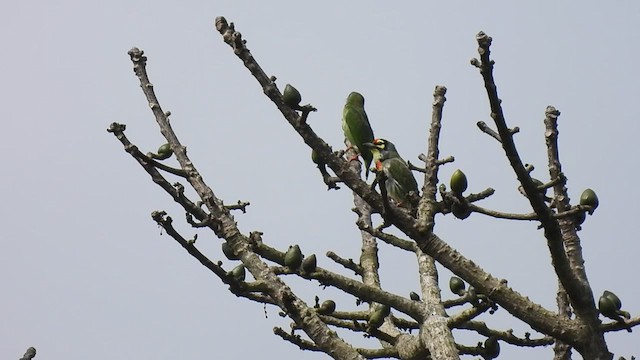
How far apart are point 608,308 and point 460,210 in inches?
34.7

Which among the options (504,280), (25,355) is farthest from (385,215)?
(25,355)

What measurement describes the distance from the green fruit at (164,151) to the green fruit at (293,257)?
1.09 metres

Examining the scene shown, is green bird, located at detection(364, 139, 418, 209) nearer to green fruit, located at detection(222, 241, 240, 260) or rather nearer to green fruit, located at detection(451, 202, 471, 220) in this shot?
green fruit, located at detection(222, 241, 240, 260)

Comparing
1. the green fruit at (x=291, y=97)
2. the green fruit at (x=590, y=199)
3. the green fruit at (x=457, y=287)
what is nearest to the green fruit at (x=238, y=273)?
the green fruit at (x=291, y=97)

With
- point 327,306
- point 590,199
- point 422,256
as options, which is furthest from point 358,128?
point 590,199

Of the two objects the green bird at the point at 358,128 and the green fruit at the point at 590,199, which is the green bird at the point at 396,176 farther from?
the green fruit at the point at 590,199

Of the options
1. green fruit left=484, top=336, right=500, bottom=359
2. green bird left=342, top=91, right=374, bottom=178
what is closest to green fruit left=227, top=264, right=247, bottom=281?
green fruit left=484, top=336, right=500, bottom=359

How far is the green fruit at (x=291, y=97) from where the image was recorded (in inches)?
154

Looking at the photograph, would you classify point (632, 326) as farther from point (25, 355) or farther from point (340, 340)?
point (25, 355)

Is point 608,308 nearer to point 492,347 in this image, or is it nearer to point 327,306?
point 327,306

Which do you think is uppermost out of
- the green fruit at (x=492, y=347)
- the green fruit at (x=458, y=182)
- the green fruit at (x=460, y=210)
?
the green fruit at (x=492, y=347)

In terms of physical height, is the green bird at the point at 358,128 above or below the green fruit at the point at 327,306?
above

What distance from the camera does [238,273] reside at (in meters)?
4.95

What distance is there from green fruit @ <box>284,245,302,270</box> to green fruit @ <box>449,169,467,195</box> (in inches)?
49.4
